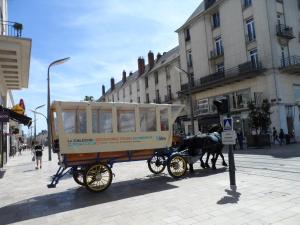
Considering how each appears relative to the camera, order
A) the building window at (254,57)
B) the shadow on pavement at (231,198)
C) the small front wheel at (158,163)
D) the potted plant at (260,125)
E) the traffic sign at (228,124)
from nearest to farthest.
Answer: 1. the shadow on pavement at (231,198)
2. the traffic sign at (228,124)
3. the small front wheel at (158,163)
4. the potted plant at (260,125)
5. the building window at (254,57)

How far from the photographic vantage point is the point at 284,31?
29203 millimetres

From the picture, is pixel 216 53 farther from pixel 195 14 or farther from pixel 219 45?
pixel 195 14

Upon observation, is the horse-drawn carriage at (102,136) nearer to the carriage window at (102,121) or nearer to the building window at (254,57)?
the carriage window at (102,121)

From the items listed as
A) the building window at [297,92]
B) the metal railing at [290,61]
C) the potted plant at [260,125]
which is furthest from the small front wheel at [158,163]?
the building window at [297,92]

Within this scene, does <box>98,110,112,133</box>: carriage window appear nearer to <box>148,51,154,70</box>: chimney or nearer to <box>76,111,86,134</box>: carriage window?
<box>76,111,86,134</box>: carriage window

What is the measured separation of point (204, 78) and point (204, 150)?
2485 centimetres

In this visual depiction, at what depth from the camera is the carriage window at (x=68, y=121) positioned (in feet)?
29.2

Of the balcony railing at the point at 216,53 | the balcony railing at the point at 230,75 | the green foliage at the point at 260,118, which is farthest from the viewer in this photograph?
the balcony railing at the point at 216,53

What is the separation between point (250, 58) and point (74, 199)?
26475mm

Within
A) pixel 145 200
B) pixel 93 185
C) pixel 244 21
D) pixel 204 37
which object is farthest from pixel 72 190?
pixel 204 37

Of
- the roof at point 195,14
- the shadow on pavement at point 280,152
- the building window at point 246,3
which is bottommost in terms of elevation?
the shadow on pavement at point 280,152

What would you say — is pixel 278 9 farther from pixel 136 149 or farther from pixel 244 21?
pixel 136 149

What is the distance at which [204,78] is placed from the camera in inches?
1415

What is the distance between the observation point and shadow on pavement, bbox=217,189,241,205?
273 inches
